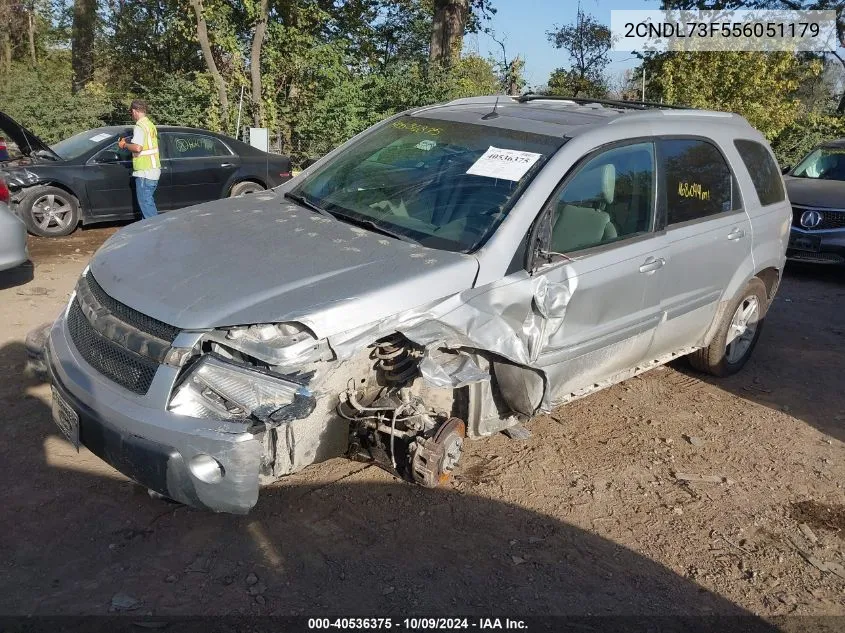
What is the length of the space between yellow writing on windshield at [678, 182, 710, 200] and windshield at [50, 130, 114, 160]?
7815 mm

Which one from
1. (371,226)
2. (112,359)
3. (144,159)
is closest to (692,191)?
(371,226)

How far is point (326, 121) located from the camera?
14297mm

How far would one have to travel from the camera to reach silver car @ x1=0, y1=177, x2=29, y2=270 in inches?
255

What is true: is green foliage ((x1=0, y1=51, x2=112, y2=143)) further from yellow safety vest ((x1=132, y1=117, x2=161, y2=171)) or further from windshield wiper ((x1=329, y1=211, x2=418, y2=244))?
windshield wiper ((x1=329, y1=211, x2=418, y2=244))

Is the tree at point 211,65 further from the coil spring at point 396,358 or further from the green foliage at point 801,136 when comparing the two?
the green foliage at point 801,136

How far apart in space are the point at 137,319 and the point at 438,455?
1467 millimetres

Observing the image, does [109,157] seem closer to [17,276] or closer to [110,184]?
[110,184]

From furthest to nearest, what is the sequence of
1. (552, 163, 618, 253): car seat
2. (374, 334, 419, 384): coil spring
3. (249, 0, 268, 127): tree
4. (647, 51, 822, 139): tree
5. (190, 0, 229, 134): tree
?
(647, 51, 822, 139): tree < (249, 0, 268, 127): tree < (190, 0, 229, 134): tree < (552, 163, 618, 253): car seat < (374, 334, 419, 384): coil spring

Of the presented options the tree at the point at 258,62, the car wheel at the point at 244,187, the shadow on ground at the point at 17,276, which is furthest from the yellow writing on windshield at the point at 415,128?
the tree at the point at 258,62

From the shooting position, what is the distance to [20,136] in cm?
902

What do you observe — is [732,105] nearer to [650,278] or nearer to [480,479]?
[650,278]

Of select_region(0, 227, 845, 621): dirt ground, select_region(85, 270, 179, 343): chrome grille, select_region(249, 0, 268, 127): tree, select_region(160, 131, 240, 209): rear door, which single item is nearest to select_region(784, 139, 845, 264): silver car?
select_region(0, 227, 845, 621): dirt ground

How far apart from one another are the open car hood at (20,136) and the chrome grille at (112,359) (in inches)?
256

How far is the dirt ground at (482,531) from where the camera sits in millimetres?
3146
